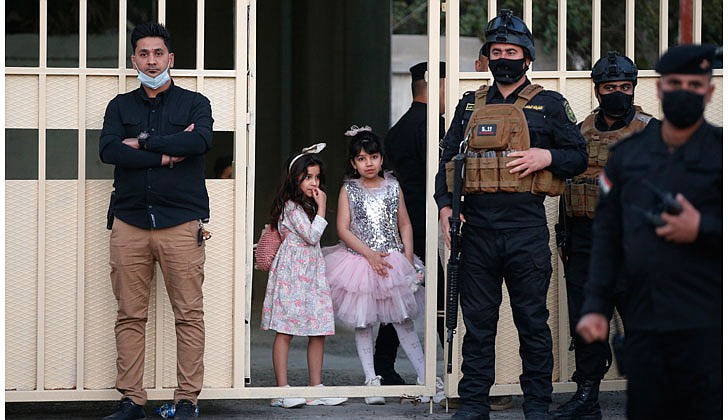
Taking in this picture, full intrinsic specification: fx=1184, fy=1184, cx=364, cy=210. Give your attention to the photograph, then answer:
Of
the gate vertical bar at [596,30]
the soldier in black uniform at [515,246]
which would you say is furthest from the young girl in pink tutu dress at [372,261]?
the gate vertical bar at [596,30]

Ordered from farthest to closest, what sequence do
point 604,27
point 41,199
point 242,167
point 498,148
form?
point 604,27 → point 242,167 → point 41,199 → point 498,148

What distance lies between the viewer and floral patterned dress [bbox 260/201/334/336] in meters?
6.92

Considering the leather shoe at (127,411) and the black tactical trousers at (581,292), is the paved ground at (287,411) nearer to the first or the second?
the leather shoe at (127,411)

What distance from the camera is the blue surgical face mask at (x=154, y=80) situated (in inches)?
244

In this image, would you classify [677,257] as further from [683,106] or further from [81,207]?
[81,207]

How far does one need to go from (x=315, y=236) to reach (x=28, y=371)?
1770mm

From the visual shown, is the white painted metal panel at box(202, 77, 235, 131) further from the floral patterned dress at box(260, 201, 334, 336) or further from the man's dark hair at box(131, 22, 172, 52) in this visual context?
the floral patterned dress at box(260, 201, 334, 336)

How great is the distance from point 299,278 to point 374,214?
616mm

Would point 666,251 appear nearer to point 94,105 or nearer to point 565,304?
point 565,304

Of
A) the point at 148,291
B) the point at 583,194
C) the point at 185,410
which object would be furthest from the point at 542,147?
the point at 185,410

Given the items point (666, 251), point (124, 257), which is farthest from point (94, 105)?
point (666, 251)

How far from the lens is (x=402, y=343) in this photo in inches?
281

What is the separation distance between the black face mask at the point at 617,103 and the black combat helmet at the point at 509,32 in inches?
20.0

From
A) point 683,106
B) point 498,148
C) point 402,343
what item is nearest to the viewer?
point 683,106
